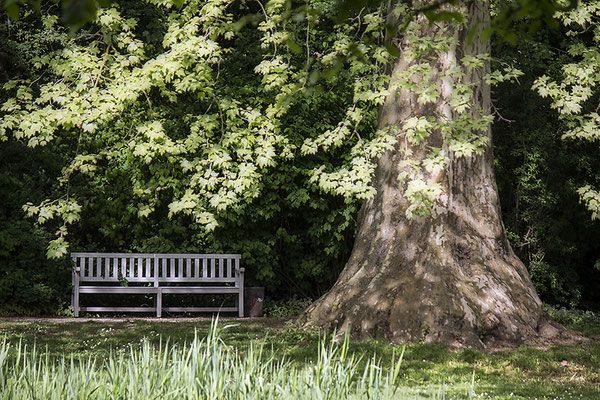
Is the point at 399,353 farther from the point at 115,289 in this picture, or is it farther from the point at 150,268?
the point at 150,268

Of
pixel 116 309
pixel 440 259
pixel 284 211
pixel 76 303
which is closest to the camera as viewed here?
pixel 440 259

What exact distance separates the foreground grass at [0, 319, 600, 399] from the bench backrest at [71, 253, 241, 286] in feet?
5.71

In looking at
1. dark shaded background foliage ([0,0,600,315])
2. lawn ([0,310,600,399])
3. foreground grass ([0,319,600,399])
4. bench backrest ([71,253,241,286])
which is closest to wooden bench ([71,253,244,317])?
bench backrest ([71,253,241,286])

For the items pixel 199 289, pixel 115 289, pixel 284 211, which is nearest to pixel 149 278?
pixel 115 289

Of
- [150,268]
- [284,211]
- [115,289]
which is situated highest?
[284,211]

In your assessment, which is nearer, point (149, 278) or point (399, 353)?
point (399, 353)

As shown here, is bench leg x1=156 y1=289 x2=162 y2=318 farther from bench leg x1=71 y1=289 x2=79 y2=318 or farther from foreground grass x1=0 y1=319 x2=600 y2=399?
foreground grass x1=0 y1=319 x2=600 y2=399

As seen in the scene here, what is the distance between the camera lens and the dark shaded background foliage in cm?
1117

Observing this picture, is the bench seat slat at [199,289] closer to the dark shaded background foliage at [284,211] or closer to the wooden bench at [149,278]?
the wooden bench at [149,278]

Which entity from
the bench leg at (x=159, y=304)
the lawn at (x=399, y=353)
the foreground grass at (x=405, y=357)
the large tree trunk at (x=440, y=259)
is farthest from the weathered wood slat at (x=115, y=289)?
the large tree trunk at (x=440, y=259)

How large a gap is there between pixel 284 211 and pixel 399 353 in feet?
17.0

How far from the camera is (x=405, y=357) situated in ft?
22.9

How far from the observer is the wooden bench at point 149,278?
1088 centimetres

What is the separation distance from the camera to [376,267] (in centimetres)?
826
